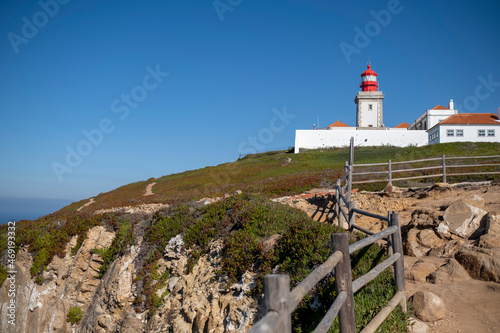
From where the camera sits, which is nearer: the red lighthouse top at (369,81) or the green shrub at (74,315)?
the green shrub at (74,315)

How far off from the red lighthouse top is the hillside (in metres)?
60.8

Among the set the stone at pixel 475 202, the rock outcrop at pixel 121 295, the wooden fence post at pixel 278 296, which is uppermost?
the stone at pixel 475 202

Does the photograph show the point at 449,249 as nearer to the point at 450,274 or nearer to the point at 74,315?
the point at 450,274

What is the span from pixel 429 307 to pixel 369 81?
70.2m

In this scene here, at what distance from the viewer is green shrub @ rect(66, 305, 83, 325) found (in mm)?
11312

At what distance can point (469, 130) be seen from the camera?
50.9 metres

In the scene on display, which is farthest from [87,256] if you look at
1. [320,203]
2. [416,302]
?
[416,302]

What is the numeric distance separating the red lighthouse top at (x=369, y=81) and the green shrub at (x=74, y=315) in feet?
221

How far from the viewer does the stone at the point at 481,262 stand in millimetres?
5430

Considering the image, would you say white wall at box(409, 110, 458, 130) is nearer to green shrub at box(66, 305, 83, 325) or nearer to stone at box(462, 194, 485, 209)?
stone at box(462, 194, 485, 209)

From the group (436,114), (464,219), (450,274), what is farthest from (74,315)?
(436,114)

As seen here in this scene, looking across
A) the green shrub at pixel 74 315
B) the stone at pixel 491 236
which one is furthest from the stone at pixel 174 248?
the stone at pixel 491 236

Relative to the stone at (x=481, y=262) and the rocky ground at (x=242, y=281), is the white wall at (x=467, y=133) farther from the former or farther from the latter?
the stone at (x=481, y=262)

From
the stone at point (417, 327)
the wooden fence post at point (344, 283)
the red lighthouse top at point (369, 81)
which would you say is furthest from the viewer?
the red lighthouse top at point (369, 81)
